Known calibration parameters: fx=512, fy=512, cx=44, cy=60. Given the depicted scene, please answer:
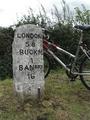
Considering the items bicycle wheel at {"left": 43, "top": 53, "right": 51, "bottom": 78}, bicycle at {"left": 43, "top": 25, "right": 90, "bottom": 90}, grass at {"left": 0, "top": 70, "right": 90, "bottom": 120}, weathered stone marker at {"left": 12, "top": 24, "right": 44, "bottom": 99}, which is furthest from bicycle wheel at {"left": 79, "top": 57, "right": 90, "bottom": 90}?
weathered stone marker at {"left": 12, "top": 24, "right": 44, "bottom": 99}

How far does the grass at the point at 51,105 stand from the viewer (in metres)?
8.44

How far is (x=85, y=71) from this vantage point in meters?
9.92

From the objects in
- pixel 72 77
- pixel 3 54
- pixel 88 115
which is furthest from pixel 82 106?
pixel 3 54

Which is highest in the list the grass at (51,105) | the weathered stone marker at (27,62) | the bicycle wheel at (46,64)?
the weathered stone marker at (27,62)

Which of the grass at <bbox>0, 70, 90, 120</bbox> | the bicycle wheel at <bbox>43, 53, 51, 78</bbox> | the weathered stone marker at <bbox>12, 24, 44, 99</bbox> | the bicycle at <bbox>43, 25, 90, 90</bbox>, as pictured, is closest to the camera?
the grass at <bbox>0, 70, 90, 120</bbox>

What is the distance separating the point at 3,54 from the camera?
1301 cm

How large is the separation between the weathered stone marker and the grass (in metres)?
0.24

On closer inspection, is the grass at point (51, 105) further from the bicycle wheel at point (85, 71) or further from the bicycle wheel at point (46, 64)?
the bicycle wheel at point (46, 64)

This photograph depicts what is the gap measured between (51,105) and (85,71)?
1425 mm

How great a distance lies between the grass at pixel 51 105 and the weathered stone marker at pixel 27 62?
24 centimetres

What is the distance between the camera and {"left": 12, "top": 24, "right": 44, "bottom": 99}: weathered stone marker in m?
8.76

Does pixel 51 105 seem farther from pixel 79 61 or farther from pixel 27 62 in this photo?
pixel 79 61

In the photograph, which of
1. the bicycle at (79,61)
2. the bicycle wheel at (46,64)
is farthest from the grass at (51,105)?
the bicycle wheel at (46,64)

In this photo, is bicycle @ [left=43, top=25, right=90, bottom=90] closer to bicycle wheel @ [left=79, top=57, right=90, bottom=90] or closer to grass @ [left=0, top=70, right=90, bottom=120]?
bicycle wheel @ [left=79, top=57, right=90, bottom=90]
